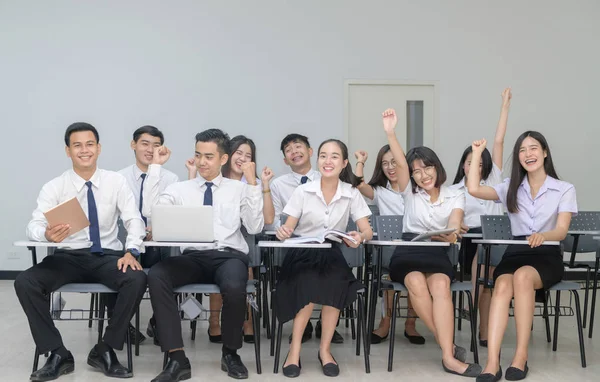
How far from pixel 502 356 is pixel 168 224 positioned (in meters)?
2.17

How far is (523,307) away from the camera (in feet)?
12.2

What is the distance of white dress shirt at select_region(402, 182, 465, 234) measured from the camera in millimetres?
4203

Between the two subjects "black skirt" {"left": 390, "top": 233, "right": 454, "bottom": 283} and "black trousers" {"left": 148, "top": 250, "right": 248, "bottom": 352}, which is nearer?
"black trousers" {"left": 148, "top": 250, "right": 248, "bottom": 352}

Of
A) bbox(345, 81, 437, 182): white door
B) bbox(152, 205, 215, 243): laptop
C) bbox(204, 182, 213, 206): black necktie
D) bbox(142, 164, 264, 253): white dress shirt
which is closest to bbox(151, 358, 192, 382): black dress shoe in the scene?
bbox(152, 205, 215, 243): laptop

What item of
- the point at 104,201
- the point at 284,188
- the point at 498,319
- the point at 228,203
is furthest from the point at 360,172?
the point at 104,201

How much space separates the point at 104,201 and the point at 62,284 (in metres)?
0.55

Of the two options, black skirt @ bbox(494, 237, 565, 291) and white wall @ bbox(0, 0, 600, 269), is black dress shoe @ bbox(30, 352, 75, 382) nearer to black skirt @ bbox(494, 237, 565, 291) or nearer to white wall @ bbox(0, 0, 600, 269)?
black skirt @ bbox(494, 237, 565, 291)

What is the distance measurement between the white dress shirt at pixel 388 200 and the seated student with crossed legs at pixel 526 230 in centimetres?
90

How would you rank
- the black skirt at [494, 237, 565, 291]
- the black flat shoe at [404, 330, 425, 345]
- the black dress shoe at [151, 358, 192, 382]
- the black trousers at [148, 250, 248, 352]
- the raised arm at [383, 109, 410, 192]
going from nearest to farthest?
the black dress shoe at [151, 358, 192, 382], the black trousers at [148, 250, 248, 352], the black skirt at [494, 237, 565, 291], the raised arm at [383, 109, 410, 192], the black flat shoe at [404, 330, 425, 345]

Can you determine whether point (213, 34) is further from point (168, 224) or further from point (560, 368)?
point (560, 368)

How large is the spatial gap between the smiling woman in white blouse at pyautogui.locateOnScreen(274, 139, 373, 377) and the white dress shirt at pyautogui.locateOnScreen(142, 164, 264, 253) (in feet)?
0.66

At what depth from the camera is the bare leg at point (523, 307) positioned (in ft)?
12.1

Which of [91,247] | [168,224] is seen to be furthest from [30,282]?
[168,224]

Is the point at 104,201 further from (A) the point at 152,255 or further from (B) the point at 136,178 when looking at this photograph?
(B) the point at 136,178
